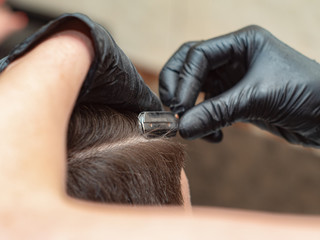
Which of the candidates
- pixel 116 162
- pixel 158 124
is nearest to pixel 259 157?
pixel 158 124

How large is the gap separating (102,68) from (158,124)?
217 millimetres

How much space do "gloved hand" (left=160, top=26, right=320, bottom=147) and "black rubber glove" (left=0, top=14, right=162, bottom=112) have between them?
21cm

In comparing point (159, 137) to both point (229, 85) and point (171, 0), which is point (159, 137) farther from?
point (171, 0)

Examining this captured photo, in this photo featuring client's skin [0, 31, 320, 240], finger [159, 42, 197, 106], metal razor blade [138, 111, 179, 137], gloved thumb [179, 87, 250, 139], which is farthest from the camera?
finger [159, 42, 197, 106]

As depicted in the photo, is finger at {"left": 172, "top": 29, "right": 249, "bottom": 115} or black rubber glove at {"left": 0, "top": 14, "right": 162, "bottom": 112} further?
finger at {"left": 172, "top": 29, "right": 249, "bottom": 115}

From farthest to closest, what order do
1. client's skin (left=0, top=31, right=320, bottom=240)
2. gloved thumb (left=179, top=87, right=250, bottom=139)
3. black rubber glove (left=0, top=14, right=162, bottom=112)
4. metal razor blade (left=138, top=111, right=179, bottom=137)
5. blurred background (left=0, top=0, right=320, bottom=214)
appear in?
blurred background (left=0, top=0, right=320, bottom=214)
gloved thumb (left=179, top=87, right=250, bottom=139)
metal razor blade (left=138, top=111, right=179, bottom=137)
black rubber glove (left=0, top=14, right=162, bottom=112)
client's skin (left=0, top=31, right=320, bottom=240)

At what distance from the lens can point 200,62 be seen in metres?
0.97

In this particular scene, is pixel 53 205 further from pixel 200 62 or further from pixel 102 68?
pixel 200 62

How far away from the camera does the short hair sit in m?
0.58

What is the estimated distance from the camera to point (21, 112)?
18.6 inches

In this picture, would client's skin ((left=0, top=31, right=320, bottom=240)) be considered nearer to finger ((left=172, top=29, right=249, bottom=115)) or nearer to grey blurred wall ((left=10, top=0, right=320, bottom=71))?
finger ((left=172, top=29, right=249, bottom=115))

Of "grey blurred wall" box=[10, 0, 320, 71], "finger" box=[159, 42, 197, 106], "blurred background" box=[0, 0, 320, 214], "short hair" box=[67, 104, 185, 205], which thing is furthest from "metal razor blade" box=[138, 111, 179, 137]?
"grey blurred wall" box=[10, 0, 320, 71]

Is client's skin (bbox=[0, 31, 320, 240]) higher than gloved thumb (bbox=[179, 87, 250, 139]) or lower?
higher

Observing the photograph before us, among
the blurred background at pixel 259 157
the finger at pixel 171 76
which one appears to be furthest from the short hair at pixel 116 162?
the blurred background at pixel 259 157
